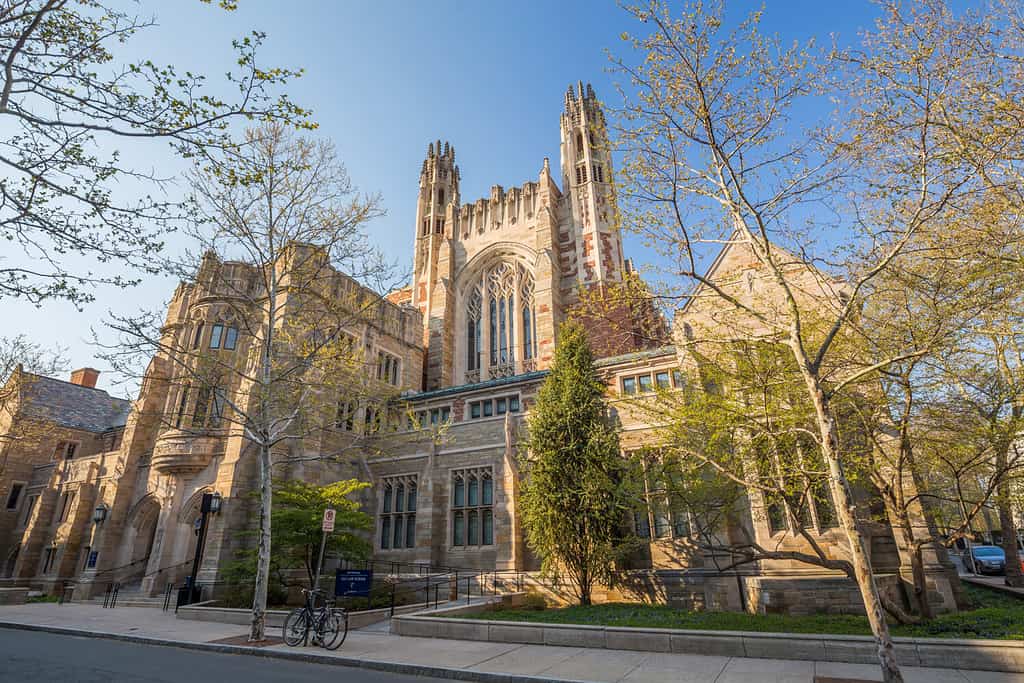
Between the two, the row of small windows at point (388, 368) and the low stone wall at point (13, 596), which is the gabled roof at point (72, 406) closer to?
the low stone wall at point (13, 596)

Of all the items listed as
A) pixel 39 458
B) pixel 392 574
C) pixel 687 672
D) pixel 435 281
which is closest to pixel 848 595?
pixel 687 672

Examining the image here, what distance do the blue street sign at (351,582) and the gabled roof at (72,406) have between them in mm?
25666

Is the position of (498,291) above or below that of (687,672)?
above

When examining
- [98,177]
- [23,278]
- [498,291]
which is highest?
[498,291]

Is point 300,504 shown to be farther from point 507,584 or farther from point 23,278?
point 23,278

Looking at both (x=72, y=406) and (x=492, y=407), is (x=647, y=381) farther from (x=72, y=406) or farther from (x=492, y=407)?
(x=72, y=406)

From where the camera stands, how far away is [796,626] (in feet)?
31.5

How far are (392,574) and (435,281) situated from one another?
63.3 ft

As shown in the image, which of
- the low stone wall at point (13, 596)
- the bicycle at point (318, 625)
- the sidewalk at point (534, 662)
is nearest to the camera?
the sidewalk at point (534, 662)

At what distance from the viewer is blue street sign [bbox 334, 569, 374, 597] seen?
39.6 ft

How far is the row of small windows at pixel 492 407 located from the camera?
2109 centimetres

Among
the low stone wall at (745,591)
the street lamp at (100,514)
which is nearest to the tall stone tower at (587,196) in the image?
the low stone wall at (745,591)

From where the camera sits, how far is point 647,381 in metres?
19.3

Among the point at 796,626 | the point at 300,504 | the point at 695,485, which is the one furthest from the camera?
the point at 300,504
